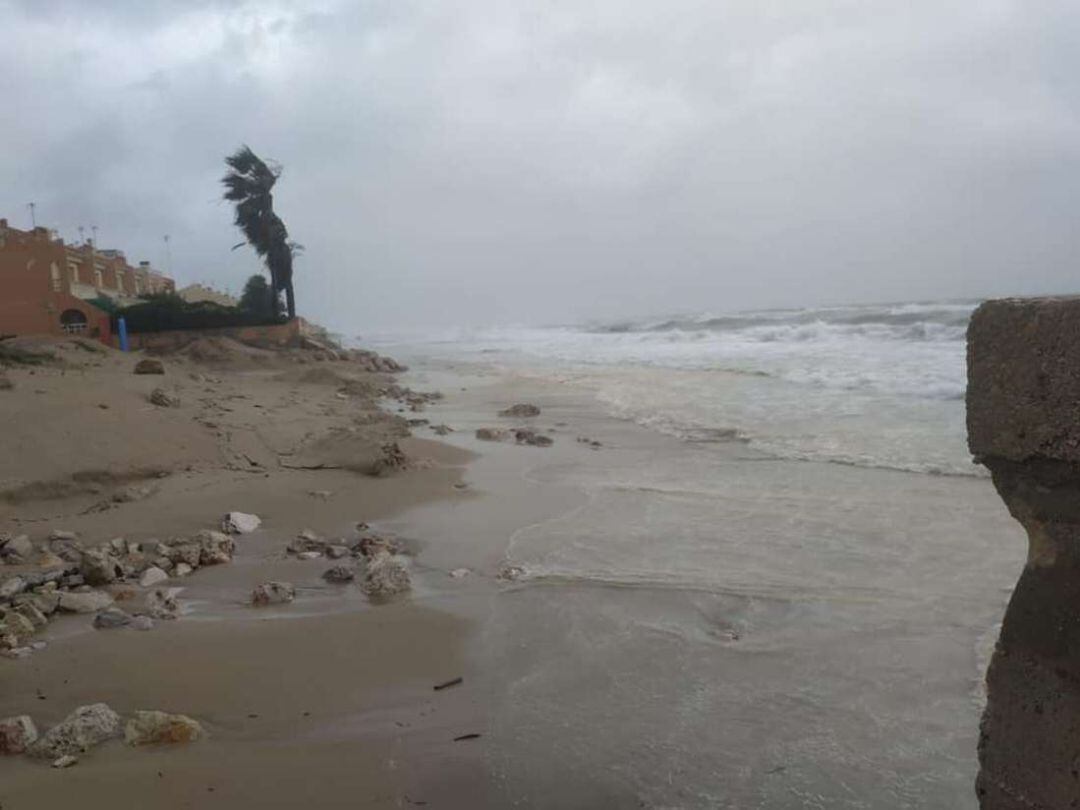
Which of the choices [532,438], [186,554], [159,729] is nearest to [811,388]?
[532,438]

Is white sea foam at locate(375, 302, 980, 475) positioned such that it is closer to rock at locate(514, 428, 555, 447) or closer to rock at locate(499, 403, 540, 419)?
rock at locate(499, 403, 540, 419)

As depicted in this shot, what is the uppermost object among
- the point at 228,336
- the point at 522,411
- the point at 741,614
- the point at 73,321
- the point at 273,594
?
→ the point at 73,321

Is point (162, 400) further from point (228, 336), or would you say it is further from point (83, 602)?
point (228, 336)

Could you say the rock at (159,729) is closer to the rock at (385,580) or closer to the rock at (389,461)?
the rock at (385,580)

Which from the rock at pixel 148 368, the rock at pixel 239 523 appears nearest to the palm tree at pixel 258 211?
the rock at pixel 148 368

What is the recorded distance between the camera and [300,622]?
4320mm

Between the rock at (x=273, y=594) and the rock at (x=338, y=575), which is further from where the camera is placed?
the rock at (x=338, y=575)

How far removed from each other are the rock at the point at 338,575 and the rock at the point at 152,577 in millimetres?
982

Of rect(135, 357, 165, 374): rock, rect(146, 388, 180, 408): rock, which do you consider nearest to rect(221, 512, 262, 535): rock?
rect(146, 388, 180, 408): rock

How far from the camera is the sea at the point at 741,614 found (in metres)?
2.85

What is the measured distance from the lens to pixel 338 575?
5094 millimetres

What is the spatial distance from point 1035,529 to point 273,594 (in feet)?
13.0

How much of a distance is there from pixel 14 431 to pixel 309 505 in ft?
9.04

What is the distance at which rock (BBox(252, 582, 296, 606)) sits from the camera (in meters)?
4.67
